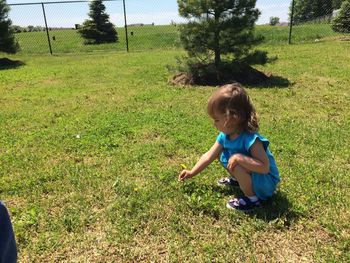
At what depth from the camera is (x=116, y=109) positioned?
655 cm

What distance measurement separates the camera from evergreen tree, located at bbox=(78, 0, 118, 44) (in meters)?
24.2

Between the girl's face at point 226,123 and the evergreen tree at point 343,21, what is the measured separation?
20009mm

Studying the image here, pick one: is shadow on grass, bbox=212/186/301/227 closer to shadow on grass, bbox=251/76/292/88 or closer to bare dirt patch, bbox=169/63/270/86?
shadow on grass, bbox=251/76/292/88

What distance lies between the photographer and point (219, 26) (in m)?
8.49

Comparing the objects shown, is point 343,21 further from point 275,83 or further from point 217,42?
point 217,42

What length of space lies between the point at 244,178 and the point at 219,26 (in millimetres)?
6076

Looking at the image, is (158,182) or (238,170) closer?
(238,170)

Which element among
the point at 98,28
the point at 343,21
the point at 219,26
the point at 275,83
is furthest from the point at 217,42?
the point at 98,28

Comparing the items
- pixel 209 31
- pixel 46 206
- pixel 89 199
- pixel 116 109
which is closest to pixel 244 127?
pixel 89 199

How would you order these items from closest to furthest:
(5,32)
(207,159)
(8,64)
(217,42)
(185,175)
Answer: (207,159) < (185,175) < (217,42) < (8,64) < (5,32)

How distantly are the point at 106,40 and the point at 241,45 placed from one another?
56.1ft

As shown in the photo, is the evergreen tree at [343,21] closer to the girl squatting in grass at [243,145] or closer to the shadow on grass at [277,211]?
the shadow on grass at [277,211]

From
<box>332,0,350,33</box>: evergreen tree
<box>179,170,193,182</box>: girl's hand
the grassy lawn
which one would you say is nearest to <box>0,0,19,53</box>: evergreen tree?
the grassy lawn

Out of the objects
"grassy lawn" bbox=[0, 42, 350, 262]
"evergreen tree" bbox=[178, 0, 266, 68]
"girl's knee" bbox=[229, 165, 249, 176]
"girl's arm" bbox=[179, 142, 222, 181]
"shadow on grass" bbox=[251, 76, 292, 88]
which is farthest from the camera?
"evergreen tree" bbox=[178, 0, 266, 68]
